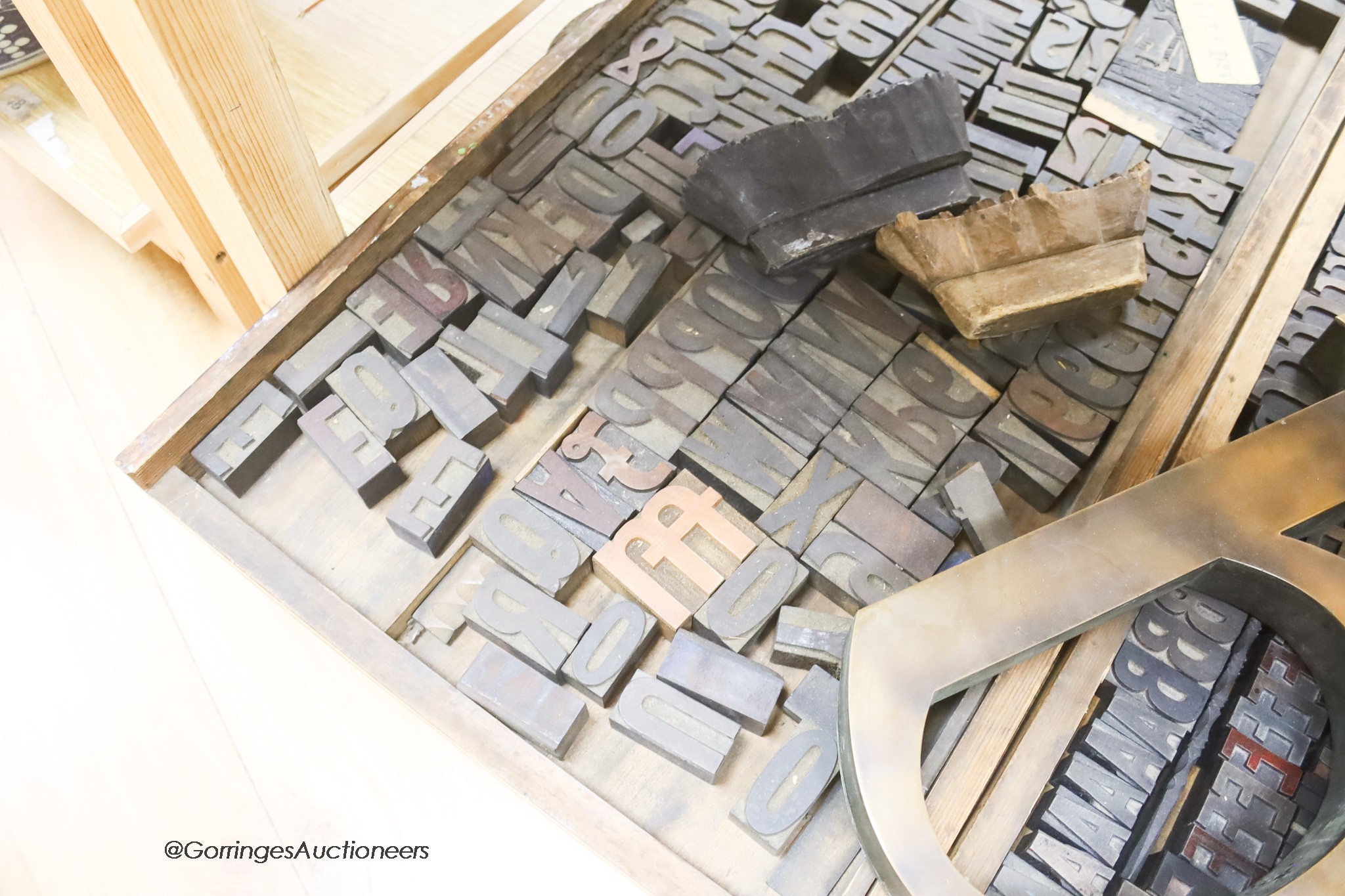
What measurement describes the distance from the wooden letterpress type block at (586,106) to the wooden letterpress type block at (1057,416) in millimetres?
806

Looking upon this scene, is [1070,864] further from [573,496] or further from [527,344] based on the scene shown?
[527,344]

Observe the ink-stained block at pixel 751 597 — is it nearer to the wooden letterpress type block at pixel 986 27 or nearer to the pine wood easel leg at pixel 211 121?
the pine wood easel leg at pixel 211 121

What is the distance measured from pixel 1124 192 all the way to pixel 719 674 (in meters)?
0.93

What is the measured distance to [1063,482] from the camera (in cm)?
130

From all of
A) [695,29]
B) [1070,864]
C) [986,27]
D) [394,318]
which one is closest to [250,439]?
[394,318]

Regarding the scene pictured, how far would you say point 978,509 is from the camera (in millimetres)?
1248

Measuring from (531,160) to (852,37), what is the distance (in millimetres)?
645

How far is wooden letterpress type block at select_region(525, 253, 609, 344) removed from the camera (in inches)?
54.8

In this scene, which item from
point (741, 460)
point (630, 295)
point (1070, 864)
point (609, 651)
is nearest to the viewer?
point (1070, 864)

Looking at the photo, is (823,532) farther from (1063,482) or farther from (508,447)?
(508,447)

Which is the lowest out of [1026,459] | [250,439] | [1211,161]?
[250,439]

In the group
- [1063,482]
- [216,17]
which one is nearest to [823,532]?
[1063,482]

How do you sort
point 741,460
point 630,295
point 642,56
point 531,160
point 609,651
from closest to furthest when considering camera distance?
1. point 609,651
2. point 741,460
3. point 630,295
4. point 531,160
5. point 642,56

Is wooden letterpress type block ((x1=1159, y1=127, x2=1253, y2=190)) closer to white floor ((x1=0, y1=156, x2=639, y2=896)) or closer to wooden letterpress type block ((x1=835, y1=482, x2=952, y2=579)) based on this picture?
wooden letterpress type block ((x1=835, y1=482, x2=952, y2=579))
